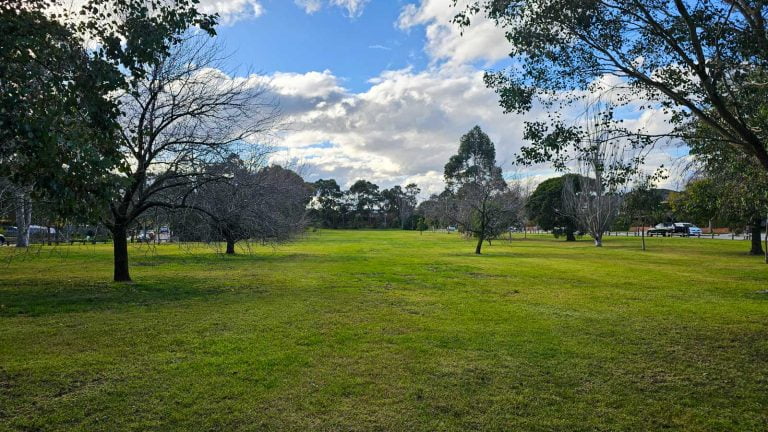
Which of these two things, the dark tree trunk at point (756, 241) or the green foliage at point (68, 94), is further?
A: the dark tree trunk at point (756, 241)

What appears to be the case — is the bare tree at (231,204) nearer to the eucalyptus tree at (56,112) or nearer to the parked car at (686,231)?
the eucalyptus tree at (56,112)

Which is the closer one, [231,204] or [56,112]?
[56,112]

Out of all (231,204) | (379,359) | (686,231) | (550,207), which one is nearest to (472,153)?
(550,207)

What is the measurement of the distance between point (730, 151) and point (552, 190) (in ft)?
157

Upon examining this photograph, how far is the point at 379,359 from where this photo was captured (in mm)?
6445

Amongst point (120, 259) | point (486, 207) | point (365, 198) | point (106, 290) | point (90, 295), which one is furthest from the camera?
point (365, 198)

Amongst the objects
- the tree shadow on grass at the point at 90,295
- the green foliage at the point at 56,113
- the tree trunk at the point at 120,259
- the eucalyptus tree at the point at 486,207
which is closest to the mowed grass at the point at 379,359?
the tree shadow on grass at the point at 90,295

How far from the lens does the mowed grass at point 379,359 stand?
462 cm

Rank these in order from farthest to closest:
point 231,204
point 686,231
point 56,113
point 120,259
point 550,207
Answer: point 686,231
point 550,207
point 231,204
point 120,259
point 56,113

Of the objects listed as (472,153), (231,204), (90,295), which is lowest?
(90,295)

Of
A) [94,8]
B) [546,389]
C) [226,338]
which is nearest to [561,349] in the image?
[546,389]

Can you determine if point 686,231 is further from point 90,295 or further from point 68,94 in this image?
point 68,94

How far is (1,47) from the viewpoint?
194 inches

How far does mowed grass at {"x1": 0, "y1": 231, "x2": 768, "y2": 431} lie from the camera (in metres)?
4.62
